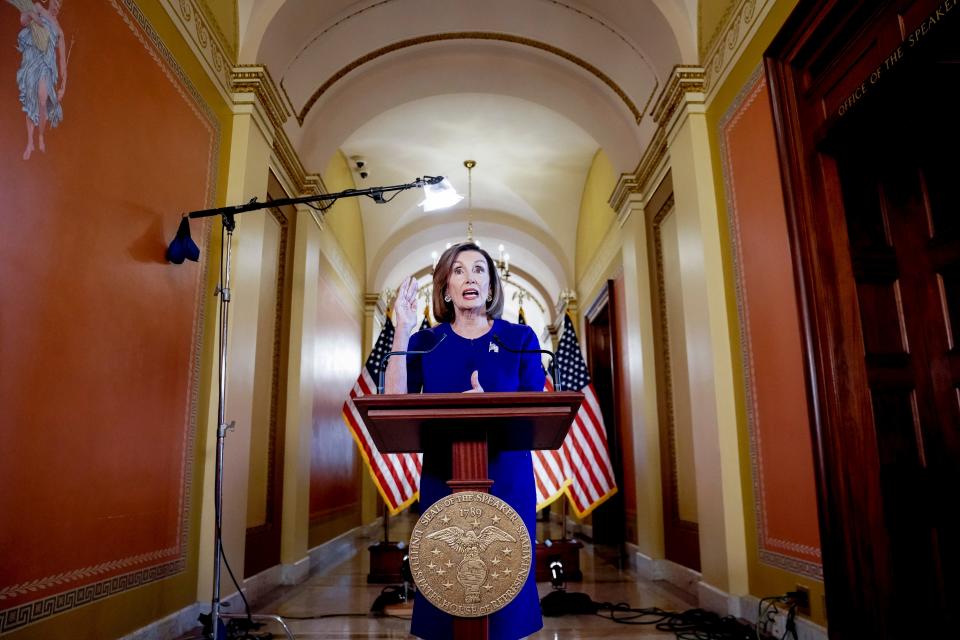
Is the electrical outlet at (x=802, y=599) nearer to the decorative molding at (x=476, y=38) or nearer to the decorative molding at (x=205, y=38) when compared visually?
the decorative molding at (x=476, y=38)

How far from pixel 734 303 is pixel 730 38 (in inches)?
62.0

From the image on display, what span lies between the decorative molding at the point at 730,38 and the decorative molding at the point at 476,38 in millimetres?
1331

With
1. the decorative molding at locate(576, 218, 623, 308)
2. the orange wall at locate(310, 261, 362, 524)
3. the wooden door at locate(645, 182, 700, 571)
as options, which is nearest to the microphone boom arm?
the wooden door at locate(645, 182, 700, 571)

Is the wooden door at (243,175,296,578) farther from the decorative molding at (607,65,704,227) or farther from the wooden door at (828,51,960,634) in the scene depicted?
the wooden door at (828,51,960,634)

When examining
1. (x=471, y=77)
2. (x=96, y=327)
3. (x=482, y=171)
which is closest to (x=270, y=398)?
(x=96, y=327)

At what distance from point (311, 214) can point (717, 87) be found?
3.57 m

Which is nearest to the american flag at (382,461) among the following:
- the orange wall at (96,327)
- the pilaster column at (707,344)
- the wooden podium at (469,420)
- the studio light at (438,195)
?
the orange wall at (96,327)

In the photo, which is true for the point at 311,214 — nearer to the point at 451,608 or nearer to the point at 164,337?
the point at 164,337

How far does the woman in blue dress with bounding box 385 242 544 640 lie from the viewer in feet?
5.70

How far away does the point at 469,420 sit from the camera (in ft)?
5.11

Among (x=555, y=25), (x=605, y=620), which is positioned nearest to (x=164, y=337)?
(x=605, y=620)

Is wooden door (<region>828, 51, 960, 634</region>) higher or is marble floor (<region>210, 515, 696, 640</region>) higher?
wooden door (<region>828, 51, 960, 634</region>)

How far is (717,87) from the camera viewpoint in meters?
4.02

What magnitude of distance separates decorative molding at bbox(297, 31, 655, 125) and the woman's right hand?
411 centimetres
